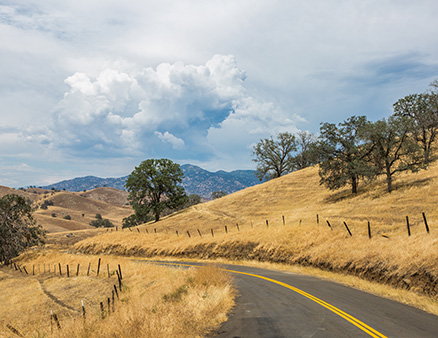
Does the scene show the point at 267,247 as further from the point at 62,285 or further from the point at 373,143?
the point at 373,143

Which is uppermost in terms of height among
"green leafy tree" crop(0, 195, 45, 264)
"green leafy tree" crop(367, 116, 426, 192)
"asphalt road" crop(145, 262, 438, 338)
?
"green leafy tree" crop(367, 116, 426, 192)

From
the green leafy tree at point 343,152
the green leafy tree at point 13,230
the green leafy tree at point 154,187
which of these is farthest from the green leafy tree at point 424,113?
the green leafy tree at point 13,230

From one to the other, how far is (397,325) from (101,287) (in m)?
18.3

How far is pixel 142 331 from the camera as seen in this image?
8695mm

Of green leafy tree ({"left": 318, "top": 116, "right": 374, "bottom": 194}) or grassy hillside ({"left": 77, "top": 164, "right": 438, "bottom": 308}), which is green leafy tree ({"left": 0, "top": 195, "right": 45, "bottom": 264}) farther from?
green leafy tree ({"left": 318, "top": 116, "right": 374, "bottom": 194})

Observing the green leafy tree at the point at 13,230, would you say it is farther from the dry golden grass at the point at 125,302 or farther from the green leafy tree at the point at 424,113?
the green leafy tree at the point at 424,113

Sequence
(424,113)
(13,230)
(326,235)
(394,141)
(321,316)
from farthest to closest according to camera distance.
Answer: (424,113) → (13,230) → (394,141) → (326,235) → (321,316)

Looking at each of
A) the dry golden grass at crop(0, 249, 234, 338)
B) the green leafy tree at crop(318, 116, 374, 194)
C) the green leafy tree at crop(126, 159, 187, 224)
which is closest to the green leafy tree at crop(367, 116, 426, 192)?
the green leafy tree at crop(318, 116, 374, 194)

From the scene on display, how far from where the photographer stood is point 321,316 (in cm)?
1031

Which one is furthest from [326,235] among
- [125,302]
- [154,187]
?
[154,187]

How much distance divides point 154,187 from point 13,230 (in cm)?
3084

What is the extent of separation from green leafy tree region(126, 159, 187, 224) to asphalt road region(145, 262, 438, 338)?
54.8 meters

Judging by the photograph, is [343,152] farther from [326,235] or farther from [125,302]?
[125,302]

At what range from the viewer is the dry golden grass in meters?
9.56
